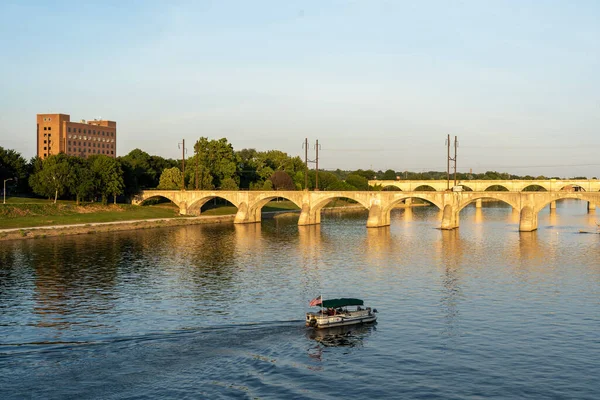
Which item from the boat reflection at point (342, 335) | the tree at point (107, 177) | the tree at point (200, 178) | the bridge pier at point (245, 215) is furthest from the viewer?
the tree at point (200, 178)

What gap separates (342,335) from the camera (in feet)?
145

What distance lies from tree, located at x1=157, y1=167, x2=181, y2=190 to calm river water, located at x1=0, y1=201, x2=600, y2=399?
227 ft

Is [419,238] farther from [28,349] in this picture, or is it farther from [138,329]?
[28,349]

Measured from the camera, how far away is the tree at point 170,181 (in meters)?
158

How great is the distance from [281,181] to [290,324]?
146003mm

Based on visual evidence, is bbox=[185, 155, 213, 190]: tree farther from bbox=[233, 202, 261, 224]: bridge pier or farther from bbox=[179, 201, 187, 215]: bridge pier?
bbox=[233, 202, 261, 224]: bridge pier

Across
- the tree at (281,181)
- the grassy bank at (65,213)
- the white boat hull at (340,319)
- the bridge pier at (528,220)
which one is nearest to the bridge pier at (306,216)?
the grassy bank at (65,213)

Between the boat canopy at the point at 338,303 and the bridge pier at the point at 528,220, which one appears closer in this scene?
the boat canopy at the point at 338,303

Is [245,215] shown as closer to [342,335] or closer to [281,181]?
[281,181]

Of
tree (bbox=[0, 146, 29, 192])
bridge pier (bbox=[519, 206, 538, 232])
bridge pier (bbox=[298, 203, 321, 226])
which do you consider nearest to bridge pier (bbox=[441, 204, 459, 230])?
bridge pier (bbox=[519, 206, 538, 232])

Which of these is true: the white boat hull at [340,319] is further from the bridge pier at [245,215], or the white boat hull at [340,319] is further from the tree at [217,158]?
the tree at [217,158]

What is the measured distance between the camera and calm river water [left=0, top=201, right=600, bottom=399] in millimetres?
34375

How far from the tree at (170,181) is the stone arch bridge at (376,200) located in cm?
433

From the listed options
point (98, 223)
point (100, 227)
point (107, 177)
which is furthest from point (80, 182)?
point (100, 227)
